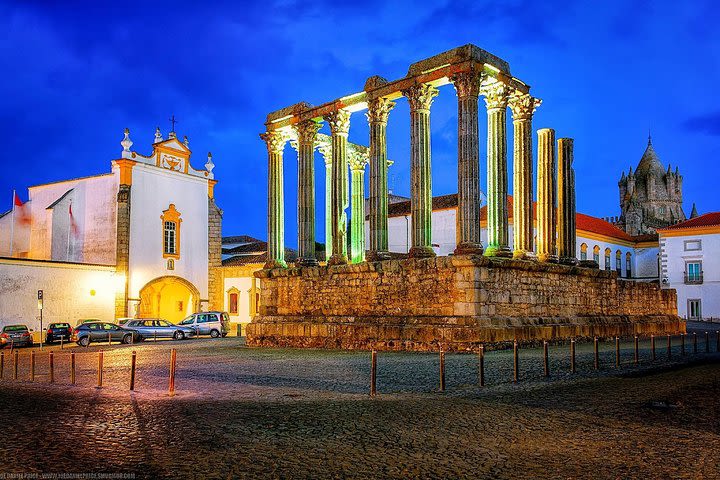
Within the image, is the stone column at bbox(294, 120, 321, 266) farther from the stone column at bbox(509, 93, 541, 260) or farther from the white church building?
the white church building

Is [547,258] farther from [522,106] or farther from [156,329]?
[156,329]

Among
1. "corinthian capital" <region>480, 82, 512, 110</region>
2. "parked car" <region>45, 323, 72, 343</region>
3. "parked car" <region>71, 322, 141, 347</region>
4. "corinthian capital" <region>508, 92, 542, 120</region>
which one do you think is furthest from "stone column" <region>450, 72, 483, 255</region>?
"parked car" <region>45, 323, 72, 343</region>

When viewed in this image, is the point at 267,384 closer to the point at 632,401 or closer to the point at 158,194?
the point at 632,401

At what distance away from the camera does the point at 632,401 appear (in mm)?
9500

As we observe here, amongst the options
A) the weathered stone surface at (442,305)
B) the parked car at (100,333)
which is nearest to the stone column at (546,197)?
the weathered stone surface at (442,305)

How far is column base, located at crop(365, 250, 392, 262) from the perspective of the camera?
22.3m

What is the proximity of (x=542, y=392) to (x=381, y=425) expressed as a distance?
3645 millimetres

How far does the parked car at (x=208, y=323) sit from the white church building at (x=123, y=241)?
137 inches

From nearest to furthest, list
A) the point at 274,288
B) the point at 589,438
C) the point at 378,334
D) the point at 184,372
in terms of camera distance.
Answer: the point at 589,438 → the point at 184,372 → the point at 378,334 → the point at 274,288

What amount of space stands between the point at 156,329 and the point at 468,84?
20.8 m

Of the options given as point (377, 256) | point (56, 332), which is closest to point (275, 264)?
point (377, 256)

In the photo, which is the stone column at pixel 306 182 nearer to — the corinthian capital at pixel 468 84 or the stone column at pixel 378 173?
the stone column at pixel 378 173

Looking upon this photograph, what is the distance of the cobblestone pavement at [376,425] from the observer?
6.01 m

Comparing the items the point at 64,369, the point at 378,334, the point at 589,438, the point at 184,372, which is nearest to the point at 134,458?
the point at 589,438
